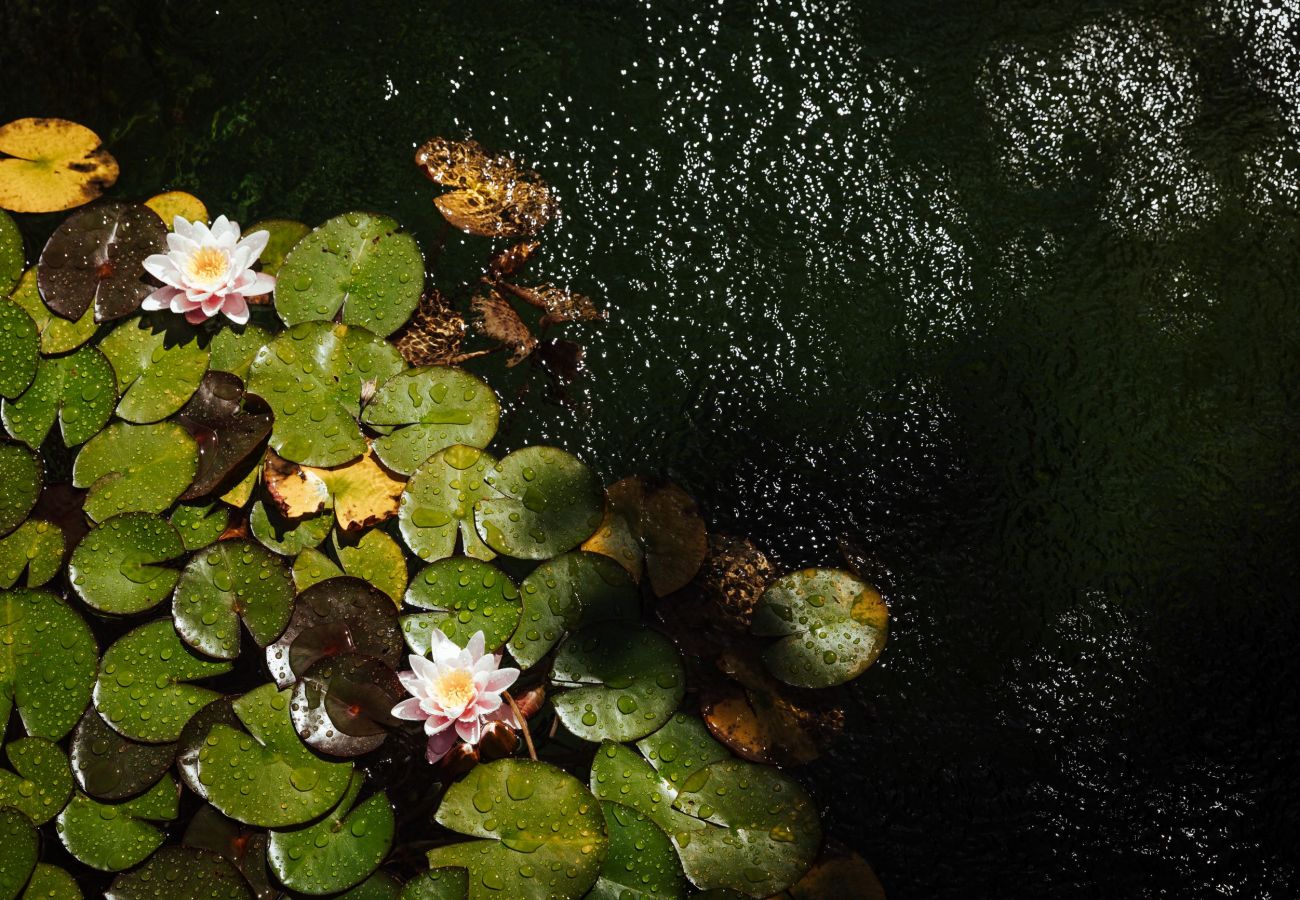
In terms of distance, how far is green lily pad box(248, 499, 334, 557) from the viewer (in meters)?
1.43

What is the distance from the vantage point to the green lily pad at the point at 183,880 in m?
1.29

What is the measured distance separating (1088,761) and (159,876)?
149 cm

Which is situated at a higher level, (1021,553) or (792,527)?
(1021,553)

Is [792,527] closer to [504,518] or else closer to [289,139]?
[504,518]

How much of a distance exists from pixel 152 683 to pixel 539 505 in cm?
65

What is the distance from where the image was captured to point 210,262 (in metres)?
1.51

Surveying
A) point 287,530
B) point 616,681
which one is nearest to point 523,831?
point 616,681

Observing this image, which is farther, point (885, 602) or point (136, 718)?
point (885, 602)

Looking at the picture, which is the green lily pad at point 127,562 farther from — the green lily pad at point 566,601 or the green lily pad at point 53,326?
the green lily pad at point 566,601

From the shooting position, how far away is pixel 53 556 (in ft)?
4.72

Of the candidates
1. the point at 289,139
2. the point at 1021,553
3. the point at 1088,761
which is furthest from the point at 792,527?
the point at 289,139

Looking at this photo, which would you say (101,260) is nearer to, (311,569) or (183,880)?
(311,569)

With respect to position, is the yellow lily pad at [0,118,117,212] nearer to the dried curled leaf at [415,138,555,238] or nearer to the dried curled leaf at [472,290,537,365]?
the dried curled leaf at [415,138,555,238]

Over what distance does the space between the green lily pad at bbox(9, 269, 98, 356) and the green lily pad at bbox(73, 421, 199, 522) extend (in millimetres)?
180
